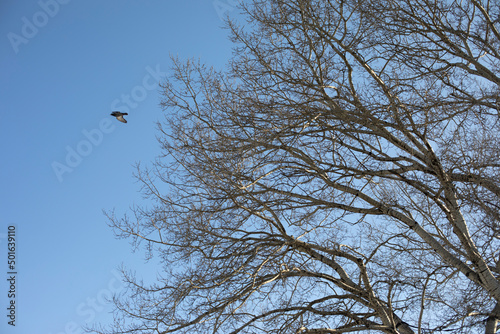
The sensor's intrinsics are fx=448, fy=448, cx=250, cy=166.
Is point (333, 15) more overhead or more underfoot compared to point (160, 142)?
more overhead

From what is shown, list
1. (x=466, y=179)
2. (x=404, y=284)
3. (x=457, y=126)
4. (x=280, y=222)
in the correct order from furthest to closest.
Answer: (x=280, y=222) < (x=404, y=284) < (x=457, y=126) < (x=466, y=179)

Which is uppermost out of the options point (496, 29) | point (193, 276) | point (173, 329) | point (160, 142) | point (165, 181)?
point (496, 29)

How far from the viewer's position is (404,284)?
6.13 m

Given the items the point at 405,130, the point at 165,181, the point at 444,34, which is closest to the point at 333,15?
the point at 444,34

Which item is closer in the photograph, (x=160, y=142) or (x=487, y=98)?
(x=487, y=98)

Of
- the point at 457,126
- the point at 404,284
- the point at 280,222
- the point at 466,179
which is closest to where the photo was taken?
the point at 466,179

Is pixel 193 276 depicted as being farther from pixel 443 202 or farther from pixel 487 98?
pixel 487 98

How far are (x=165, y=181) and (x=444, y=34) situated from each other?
Result: 4.48 metres

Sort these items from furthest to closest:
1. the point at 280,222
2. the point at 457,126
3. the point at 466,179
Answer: the point at 280,222, the point at 457,126, the point at 466,179

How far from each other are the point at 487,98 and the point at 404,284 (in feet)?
8.70

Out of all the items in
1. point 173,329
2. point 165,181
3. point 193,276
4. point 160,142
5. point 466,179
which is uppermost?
point 160,142

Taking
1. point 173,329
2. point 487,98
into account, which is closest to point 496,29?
point 487,98

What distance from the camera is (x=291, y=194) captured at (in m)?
6.46

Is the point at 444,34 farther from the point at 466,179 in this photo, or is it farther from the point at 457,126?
the point at 466,179
